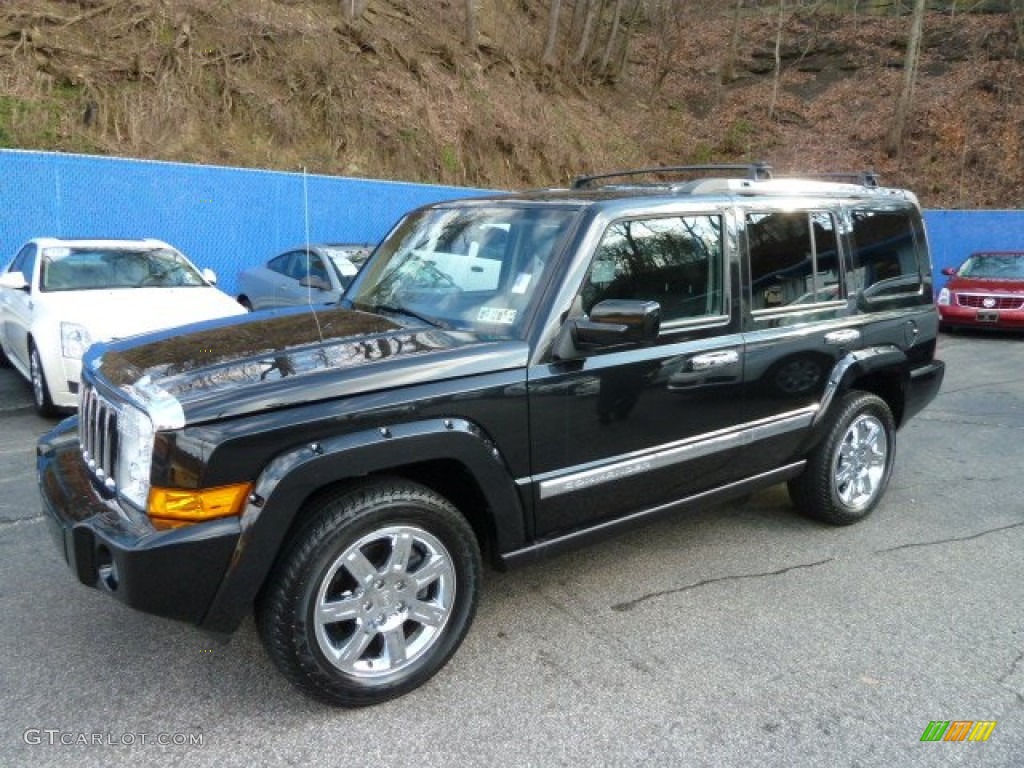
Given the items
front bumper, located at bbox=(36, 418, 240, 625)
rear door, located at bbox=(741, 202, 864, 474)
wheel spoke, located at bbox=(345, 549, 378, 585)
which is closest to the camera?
front bumper, located at bbox=(36, 418, 240, 625)

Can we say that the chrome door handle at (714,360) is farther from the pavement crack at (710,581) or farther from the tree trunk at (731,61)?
the tree trunk at (731,61)

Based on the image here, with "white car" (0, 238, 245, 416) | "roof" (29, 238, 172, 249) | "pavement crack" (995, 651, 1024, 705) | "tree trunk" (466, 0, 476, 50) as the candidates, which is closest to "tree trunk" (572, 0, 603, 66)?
"tree trunk" (466, 0, 476, 50)

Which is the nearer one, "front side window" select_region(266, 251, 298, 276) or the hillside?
"front side window" select_region(266, 251, 298, 276)

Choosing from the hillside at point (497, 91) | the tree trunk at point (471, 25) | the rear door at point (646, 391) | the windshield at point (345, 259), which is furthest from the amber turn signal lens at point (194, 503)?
the tree trunk at point (471, 25)

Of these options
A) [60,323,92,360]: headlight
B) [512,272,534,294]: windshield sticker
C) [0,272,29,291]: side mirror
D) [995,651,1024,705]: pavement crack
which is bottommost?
[995,651,1024,705]: pavement crack

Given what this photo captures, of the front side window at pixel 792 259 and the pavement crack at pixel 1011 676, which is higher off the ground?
the front side window at pixel 792 259

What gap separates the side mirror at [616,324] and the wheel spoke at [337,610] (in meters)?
1.29

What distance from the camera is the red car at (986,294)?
13586 millimetres

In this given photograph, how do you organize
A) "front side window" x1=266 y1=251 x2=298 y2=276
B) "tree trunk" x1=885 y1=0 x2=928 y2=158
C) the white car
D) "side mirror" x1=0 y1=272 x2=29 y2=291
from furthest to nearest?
1. "tree trunk" x1=885 y1=0 x2=928 y2=158
2. "front side window" x1=266 y1=251 x2=298 y2=276
3. "side mirror" x1=0 y1=272 x2=29 y2=291
4. the white car

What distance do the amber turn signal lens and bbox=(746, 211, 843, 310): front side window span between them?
2.55m

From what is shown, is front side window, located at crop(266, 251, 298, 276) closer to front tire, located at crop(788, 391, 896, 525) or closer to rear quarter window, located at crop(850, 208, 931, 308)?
rear quarter window, located at crop(850, 208, 931, 308)

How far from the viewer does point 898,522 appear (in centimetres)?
482

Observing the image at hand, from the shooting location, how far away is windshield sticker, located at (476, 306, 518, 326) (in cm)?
334

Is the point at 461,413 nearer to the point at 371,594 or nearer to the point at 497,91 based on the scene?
the point at 371,594
